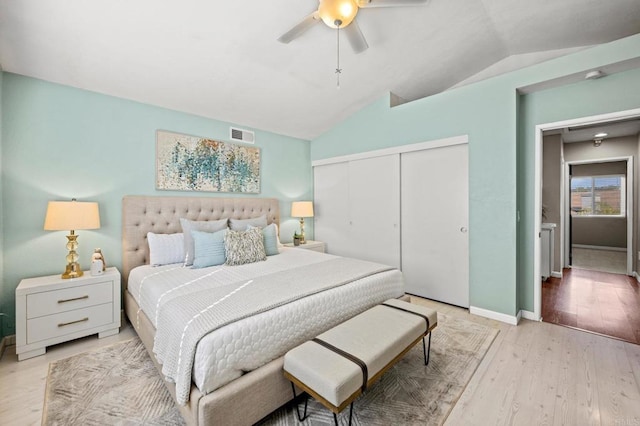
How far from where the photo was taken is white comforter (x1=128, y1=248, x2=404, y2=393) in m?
1.39

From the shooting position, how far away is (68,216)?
2359mm

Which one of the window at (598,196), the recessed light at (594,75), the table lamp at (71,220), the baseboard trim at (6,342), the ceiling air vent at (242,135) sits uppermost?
the recessed light at (594,75)

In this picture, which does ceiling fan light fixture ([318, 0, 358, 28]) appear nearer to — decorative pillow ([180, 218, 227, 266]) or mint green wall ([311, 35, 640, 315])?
mint green wall ([311, 35, 640, 315])

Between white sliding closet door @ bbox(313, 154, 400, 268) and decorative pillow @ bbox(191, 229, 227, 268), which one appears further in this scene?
white sliding closet door @ bbox(313, 154, 400, 268)

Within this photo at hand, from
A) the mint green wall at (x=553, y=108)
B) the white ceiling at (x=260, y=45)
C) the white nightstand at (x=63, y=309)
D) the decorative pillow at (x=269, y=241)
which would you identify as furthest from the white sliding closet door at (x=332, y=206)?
the white nightstand at (x=63, y=309)

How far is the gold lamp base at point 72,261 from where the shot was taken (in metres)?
2.45

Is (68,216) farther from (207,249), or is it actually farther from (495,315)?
(495,315)

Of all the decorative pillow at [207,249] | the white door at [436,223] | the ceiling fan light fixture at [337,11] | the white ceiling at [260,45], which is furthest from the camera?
the white door at [436,223]

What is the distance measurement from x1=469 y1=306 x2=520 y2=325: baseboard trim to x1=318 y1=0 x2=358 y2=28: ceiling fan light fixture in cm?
312

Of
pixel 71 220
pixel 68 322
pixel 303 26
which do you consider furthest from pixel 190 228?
pixel 303 26

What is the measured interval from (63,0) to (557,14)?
3914mm

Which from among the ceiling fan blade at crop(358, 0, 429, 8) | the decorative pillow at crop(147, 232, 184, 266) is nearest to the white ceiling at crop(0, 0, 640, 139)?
the ceiling fan blade at crop(358, 0, 429, 8)

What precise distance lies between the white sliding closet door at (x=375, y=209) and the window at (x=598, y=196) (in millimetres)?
6771

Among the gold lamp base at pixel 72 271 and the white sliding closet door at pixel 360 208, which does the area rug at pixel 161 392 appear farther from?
the white sliding closet door at pixel 360 208
